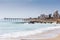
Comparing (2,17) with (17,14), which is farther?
(17,14)

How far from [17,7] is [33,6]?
0.39 m

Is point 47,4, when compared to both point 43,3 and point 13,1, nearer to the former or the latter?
point 43,3

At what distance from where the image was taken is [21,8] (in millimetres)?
4469

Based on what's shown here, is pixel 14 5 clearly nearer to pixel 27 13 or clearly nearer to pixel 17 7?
pixel 17 7

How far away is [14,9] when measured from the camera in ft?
14.8

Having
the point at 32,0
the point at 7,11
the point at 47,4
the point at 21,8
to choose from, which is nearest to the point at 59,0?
the point at 47,4

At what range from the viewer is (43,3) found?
4.43 m

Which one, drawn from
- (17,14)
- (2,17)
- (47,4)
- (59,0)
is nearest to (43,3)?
(47,4)

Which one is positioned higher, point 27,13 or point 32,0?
point 32,0

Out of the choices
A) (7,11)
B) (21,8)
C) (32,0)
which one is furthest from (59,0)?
(7,11)

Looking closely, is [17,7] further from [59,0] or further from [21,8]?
[59,0]

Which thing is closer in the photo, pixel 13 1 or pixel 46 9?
pixel 13 1

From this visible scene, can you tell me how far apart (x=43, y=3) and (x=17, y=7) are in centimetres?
64

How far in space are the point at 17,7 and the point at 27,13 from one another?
30 cm
